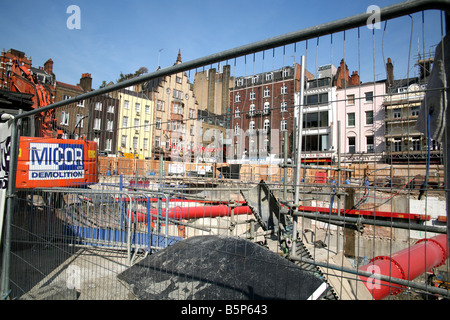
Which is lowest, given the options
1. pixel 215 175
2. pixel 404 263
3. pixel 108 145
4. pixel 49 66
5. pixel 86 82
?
pixel 404 263

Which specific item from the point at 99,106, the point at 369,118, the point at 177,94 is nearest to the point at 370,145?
the point at 369,118

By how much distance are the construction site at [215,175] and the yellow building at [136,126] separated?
28 mm

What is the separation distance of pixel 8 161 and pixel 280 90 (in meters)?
4.41

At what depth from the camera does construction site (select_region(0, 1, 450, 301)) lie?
2373mm

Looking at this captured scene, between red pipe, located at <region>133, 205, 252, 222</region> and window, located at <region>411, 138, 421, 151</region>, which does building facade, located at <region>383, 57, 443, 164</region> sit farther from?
red pipe, located at <region>133, 205, 252, 222</region>

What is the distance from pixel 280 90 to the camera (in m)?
2.87

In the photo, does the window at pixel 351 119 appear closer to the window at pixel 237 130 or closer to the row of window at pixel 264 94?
the row of window at pixel 264 94

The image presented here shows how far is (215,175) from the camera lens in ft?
12.2

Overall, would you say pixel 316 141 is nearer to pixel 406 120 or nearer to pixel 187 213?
pixel 406 120

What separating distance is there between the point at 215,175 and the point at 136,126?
4.21ft

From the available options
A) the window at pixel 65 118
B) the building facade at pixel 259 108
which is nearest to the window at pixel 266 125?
the building facade at pixel 259 108

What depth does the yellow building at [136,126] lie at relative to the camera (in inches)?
140

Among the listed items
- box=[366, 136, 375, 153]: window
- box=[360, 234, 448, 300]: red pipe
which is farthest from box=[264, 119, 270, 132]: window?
box=[360, 234, 448, 300]: red pipe

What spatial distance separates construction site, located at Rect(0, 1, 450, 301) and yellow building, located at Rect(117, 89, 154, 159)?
0.03 m
